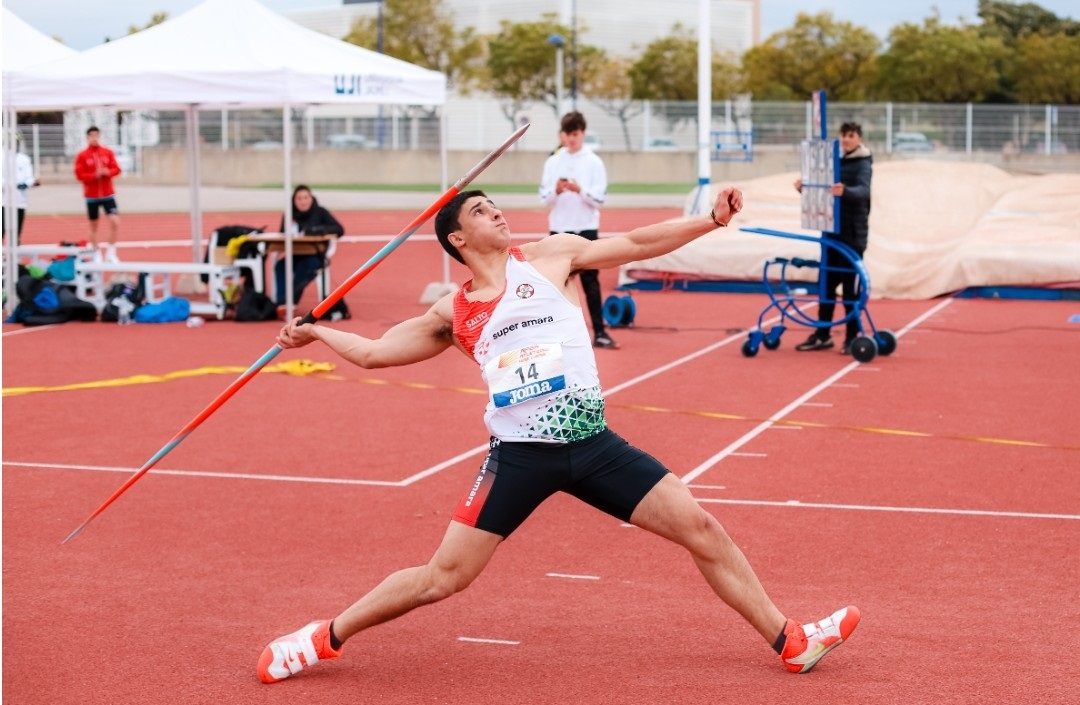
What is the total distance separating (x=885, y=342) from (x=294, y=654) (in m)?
8.85

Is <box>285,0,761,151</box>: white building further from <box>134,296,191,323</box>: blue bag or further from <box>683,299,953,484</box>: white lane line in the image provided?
<box>683,299,953,484</box>: white lane line

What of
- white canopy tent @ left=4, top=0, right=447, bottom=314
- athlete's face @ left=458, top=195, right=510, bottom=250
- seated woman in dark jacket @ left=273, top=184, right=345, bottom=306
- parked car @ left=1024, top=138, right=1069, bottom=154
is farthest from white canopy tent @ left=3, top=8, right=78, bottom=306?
parked car @ left=1024, top=138, right=1069, bottom=154

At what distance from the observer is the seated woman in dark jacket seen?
16672mm

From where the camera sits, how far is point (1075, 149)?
44156mm

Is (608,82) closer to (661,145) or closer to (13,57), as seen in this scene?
(661,145)

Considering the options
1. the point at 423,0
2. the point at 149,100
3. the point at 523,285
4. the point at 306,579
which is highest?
the point at 423,0

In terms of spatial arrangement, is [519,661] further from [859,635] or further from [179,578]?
[179,578]

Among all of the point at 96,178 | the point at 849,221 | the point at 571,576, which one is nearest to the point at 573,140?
the point at 849,221

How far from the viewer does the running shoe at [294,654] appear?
4988mm

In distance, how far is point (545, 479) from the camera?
4773 mm

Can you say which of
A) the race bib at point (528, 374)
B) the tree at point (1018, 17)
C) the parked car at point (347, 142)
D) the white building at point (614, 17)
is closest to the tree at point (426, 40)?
the parked car at point (347, 142)

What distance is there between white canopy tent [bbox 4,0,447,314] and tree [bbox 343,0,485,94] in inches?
1934

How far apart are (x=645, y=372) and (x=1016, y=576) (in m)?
6.17

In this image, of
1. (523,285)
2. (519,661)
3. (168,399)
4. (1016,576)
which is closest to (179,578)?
(519,661)
